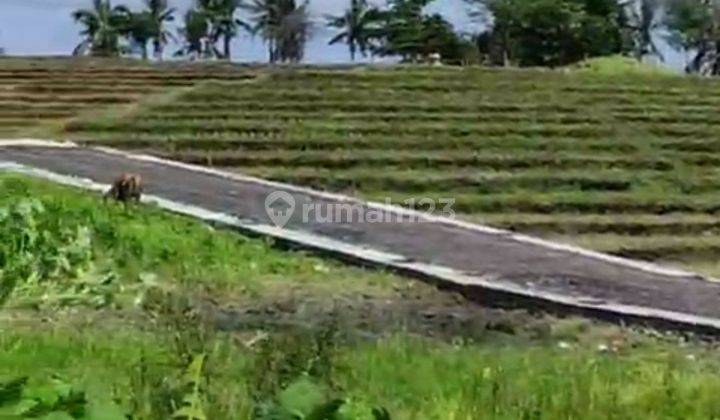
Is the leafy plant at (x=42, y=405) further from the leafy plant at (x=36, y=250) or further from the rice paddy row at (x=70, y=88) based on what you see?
the rice paddy row at (x=70, y=88)

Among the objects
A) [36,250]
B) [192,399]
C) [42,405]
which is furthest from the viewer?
[36,250]

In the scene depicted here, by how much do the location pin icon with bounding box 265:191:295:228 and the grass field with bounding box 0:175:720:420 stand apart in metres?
0.79

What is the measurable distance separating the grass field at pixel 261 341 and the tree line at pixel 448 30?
21.5 meters

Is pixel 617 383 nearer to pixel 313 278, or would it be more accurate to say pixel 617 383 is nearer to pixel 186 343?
pixel 186 343

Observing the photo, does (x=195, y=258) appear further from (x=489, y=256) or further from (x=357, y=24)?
(x=357, y=24)

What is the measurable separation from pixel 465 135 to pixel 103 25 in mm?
22989

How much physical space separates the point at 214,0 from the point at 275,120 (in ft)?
76.6

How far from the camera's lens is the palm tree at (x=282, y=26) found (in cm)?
3322

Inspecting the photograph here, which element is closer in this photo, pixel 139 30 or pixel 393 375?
pixel 393 375

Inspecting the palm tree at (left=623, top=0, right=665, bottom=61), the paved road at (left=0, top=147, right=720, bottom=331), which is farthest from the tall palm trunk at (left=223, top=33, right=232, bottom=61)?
the paved road at (left=0, top=147, right=720, bottom=331)

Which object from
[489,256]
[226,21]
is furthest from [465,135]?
[226,21]

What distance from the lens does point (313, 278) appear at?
8.18 metres

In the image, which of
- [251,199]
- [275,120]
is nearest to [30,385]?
[251,199]

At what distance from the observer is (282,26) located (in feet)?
112
